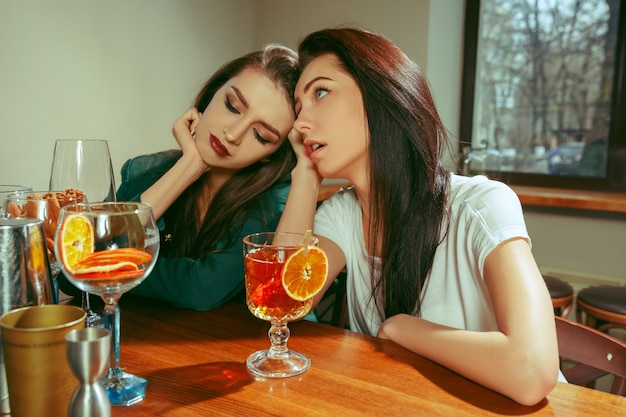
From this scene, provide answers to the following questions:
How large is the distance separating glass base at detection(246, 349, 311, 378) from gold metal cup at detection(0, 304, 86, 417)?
306 mm

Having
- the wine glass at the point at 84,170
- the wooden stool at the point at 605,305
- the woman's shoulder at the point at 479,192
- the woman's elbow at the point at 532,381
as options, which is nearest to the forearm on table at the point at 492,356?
the woman's elbow at the point at 532,381

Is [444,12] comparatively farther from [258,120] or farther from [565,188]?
[258,120]

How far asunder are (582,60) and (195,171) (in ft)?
9.32

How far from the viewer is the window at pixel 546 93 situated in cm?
327

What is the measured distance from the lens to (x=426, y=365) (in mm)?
916

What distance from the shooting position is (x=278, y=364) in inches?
34.4

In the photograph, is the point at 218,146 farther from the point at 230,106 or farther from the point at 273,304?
the point at 273,304

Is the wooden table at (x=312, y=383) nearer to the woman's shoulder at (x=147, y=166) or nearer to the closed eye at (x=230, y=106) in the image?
the closed eye at (x=230, y=106)

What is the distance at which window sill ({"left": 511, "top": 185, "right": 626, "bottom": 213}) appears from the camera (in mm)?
2859

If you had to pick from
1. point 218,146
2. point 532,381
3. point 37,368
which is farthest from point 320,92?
point 37,368

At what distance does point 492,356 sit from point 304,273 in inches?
13.5

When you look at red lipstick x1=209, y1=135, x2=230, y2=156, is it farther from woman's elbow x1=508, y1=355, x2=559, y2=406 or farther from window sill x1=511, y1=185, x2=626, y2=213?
window sill x1=511, y1=185, x2=626, y2=213

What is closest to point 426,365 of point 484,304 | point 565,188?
point 484,304

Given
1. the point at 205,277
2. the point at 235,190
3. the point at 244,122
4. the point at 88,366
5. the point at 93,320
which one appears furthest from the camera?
the point at 235,190
